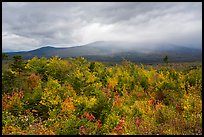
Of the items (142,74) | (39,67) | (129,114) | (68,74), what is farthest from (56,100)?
(142,74)

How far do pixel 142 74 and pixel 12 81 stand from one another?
16.2 metres

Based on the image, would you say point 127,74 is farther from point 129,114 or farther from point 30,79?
point 129,114

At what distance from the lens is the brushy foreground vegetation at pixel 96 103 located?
13172mm

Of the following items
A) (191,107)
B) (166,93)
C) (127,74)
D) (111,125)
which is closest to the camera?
(111,125)

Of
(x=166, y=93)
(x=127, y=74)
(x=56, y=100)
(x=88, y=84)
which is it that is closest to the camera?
(x=56, y=100)

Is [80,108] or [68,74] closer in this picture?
[80,108]

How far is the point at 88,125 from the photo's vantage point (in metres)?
13.0

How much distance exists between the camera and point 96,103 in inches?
710

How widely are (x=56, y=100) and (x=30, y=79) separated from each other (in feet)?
37.9

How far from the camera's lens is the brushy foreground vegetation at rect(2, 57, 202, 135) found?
13172 millimetres

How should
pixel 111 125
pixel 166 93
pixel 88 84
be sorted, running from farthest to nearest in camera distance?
pixel 88 84 → pixel 166 93 → pixel 111 125

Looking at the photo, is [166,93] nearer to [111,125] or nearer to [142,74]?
[142,74]

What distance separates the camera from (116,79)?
37031 millimetres

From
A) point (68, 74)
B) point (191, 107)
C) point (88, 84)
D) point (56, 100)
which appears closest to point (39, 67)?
point (68, 74)
